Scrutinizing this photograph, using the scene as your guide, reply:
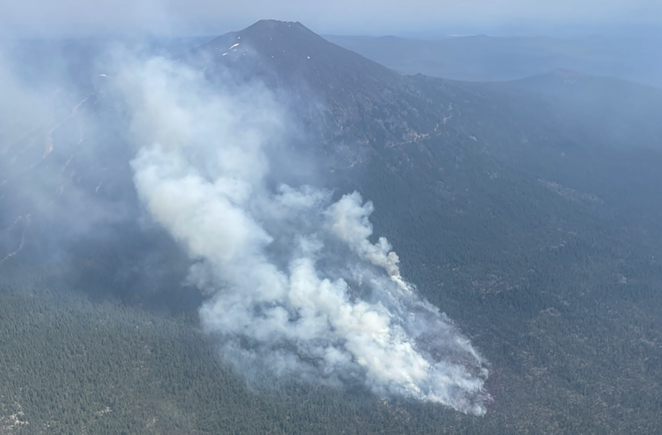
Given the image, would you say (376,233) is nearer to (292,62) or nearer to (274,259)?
(274,259)

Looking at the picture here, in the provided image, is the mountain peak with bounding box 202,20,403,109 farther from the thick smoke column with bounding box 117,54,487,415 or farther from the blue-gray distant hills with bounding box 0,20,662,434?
the thick smoke column with bounding box 117,54,487,415

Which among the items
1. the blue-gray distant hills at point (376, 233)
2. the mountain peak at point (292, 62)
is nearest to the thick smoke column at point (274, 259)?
the blue-gray distant hills at point (376, 233)

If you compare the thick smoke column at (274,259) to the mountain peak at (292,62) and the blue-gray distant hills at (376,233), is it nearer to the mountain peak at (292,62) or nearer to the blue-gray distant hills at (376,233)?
the blue-gray distant hills at (376,233)

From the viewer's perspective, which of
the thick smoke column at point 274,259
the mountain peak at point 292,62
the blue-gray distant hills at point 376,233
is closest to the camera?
the blue-gray distant hills at point 376,233

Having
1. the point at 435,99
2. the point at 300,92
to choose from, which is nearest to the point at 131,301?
the point at 300,92

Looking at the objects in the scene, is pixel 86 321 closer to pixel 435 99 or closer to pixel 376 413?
pixel 376 413

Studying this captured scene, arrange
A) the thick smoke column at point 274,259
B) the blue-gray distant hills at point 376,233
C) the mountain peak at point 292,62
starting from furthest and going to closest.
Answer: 1. the mountain peak at point 292,62
2. the thick smoke column at point 274,259
3. the blue-gray distant hills at point 376,233

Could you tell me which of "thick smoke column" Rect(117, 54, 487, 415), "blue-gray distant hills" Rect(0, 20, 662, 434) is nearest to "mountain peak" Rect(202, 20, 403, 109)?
"blue-gray distant hills" Rect(0, 20, 662, 434)

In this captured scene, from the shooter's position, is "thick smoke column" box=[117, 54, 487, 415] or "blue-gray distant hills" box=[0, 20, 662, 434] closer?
"blue-gray distant hills" box=[0, 20, 662, 434]

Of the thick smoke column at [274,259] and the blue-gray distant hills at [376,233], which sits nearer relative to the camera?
the blue-gray distant hills at [376,233]
